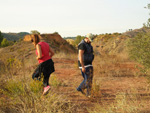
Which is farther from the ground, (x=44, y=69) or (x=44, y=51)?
(x=44, y=51)

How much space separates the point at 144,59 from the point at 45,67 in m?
3.00

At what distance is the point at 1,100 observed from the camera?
3455 mm

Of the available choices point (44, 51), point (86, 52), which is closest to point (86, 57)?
point (86, 52)

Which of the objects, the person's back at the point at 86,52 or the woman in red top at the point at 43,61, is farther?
the person's back at the point at 86,52

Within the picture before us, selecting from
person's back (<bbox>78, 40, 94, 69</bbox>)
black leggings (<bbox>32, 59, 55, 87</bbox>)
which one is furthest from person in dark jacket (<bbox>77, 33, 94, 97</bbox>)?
black leggings (<bbox>32, 59, 55, 87</bbox>)

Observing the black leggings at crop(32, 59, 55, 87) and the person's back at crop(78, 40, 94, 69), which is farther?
the person's back at crop(78, 40, 94, 69)

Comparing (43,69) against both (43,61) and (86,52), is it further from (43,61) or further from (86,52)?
(86,52)

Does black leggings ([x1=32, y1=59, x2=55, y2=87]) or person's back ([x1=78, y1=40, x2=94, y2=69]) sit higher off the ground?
person's back ([x1=78, y1=40, x2=94, y2=69])

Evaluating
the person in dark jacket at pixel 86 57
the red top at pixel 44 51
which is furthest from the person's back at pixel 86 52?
the red top at pixel 44 51

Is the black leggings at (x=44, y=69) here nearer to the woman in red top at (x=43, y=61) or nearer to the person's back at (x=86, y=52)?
the woman in red top at (x=43, y=61)

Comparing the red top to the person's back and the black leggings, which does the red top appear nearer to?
the black leggings

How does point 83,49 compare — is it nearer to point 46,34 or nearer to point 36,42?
point 36,42

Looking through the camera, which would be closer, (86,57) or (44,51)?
(44,51)

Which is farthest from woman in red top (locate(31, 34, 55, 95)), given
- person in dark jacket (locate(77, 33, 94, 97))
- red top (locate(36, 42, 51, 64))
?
person in dark jacket (locate(77, 33, 94, 97))
